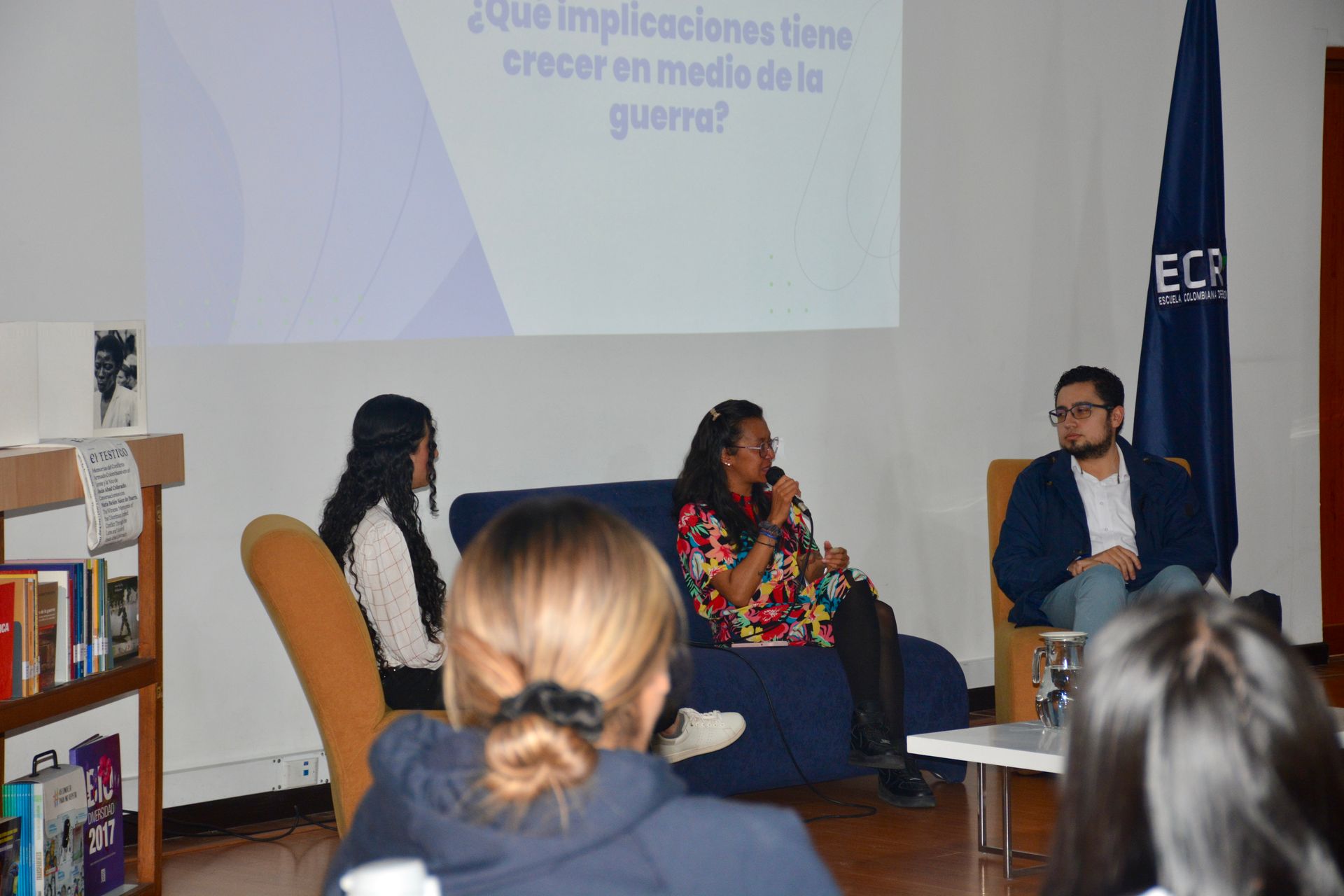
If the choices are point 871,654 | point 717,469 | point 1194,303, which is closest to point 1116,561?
point 871,654

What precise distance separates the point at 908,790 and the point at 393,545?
5.30ft

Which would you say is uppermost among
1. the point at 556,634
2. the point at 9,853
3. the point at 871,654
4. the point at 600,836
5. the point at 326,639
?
the point at 556,634

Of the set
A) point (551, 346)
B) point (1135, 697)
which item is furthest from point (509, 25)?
point (1135, 697)

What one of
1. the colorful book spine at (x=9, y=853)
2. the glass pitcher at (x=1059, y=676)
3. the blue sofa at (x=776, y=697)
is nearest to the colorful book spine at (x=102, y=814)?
the colorful book spine at (x=9, y=853)

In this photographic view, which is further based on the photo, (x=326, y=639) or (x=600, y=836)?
(x=326, y=639)

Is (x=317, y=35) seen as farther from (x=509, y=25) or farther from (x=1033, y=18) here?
(x=1033, y=18)

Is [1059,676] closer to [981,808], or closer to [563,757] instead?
[981,808]

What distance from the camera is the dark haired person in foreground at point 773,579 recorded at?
3.84 m

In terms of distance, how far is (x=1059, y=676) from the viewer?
124 inches

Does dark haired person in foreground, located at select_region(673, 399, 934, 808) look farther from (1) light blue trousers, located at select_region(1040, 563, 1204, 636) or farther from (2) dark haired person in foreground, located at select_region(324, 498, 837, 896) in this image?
(2) dark haired person in foreground, located at select_region(324, 498, 837, 896)

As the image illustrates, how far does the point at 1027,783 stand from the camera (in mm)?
4148

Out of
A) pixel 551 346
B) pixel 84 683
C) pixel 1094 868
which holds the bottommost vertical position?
pixel 84 683

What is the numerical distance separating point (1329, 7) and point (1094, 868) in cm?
598

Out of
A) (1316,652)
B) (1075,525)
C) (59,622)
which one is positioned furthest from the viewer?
(1316,652)
